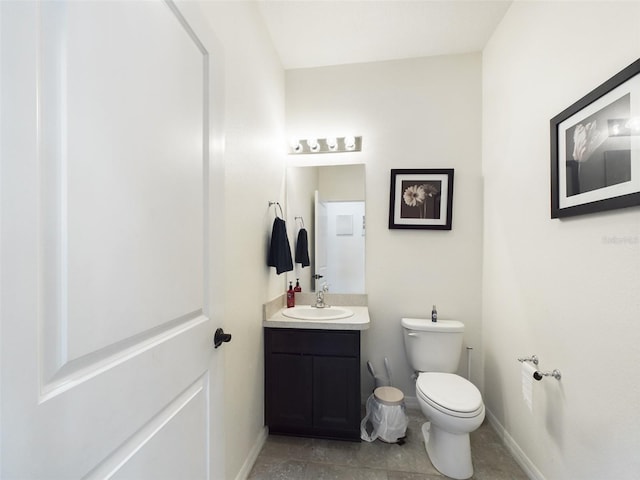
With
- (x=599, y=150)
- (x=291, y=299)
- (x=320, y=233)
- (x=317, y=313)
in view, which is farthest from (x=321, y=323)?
(x=599, y=150)

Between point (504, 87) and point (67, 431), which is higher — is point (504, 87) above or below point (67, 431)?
above

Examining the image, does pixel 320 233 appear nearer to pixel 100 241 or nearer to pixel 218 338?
pixel 218 338

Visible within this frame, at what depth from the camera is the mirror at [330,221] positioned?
2.41 metres

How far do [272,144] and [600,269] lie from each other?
6.22 feet

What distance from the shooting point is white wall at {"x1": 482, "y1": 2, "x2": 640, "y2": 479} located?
1077mm

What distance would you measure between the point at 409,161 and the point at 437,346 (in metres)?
1.40

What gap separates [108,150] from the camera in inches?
24.1

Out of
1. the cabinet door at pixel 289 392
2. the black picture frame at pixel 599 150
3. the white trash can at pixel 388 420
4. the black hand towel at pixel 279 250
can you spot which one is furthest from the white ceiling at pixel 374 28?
the white trash can at pixel 388 420

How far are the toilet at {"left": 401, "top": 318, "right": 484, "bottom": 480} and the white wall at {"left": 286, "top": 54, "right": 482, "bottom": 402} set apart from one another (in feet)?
0.77

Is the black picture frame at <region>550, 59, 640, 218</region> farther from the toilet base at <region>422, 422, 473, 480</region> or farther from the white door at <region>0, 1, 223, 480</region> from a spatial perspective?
the white door at <region>0, 1, 223, 480</region>

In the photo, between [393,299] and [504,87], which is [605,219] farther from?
[393,299]

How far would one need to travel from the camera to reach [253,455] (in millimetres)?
1716

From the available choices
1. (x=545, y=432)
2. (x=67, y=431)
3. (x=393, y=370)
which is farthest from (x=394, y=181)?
(x=67, y=431)

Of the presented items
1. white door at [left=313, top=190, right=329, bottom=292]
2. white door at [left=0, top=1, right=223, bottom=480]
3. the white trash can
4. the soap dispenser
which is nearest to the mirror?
white door at [left=313, top=190, right=329, bottom=292]
